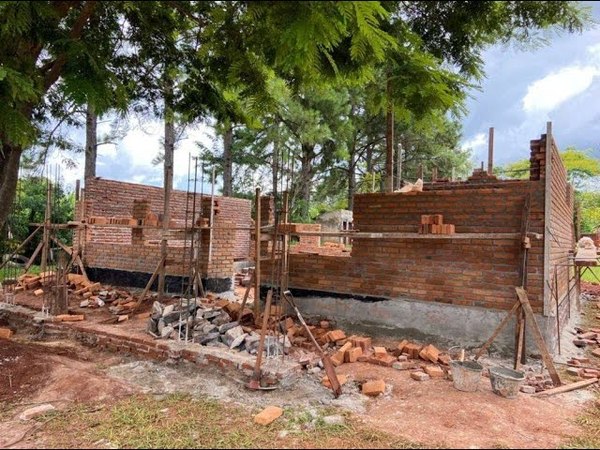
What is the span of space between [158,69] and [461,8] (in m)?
4.06

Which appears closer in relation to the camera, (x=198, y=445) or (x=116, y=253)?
(x=198, y=445)

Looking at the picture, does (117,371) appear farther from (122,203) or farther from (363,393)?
(122,203)

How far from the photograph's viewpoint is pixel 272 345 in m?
5.50

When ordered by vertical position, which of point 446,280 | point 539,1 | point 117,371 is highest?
point 539,1

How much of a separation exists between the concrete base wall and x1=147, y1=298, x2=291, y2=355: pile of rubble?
139cm

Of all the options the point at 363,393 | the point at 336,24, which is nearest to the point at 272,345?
the point at 363,393

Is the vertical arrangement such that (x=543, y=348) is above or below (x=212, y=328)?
above

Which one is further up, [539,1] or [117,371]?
[539,1]

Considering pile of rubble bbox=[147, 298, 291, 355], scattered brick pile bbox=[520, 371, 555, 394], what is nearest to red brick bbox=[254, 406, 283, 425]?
pile of rubble bbox=[147, 298, 291, 355]

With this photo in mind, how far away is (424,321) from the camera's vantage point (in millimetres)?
6406

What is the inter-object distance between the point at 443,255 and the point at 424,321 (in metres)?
1.05

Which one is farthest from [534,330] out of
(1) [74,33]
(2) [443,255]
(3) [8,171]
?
(3) [8,171]

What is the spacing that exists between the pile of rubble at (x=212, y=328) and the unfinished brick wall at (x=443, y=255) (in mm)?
1565

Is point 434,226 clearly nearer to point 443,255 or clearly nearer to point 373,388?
point 443,255
